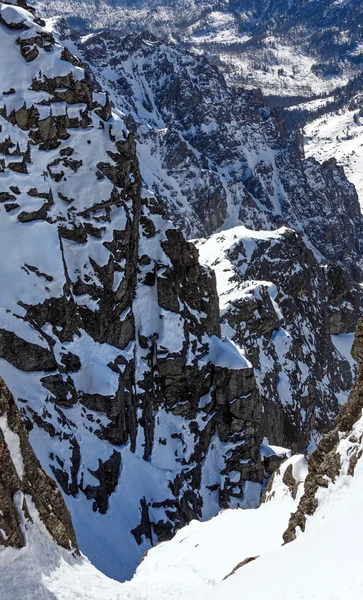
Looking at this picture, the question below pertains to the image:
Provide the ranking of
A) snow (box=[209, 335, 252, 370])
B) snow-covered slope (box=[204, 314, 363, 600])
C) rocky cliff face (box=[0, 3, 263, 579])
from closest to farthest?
snow-covered slope (box=[204, 314, 363, 600]) → rocky cliff face (box=[0, 3, 263, 579]) → snow (box=[209, 335, 252, 370])

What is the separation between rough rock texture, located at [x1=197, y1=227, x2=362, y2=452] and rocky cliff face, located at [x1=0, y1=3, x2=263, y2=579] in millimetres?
16717

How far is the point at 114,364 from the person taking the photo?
5294 centimetres

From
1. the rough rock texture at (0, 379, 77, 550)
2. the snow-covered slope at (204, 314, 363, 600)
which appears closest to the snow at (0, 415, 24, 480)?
the rough rock texture at (0, 379, 77, 550)

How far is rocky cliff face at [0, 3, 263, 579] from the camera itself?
48.7 metres

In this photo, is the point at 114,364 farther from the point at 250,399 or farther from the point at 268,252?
the point at 268,252

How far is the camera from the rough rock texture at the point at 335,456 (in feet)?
69.0

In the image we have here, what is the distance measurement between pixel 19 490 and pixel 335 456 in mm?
12188

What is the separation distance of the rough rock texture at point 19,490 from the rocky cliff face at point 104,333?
19.5 metres

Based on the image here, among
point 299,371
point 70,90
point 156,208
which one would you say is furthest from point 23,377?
point 299,371

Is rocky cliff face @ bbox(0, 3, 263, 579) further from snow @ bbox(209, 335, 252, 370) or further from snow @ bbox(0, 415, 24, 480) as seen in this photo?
snow @ bbox(0, 415, 24, 480)

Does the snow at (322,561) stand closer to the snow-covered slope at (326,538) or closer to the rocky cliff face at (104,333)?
the snow-covered slope at (326,538)

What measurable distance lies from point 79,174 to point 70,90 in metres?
8.49

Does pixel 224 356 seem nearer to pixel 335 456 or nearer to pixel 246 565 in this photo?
pixel 246 565

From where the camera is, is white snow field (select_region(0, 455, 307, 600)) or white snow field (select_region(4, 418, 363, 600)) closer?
white snow field (select_region(4, 418, 363, 600))
